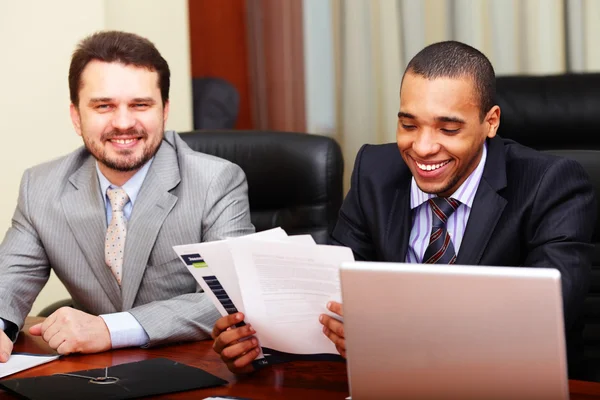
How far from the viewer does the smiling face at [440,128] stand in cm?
188

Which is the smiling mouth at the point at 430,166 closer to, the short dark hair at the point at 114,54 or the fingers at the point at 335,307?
the fingers at the point at 335,307

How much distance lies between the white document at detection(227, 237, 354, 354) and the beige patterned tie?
0.70 metres

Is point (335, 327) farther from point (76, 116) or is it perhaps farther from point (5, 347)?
point (76, 116)

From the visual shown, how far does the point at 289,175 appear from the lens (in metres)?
2.56

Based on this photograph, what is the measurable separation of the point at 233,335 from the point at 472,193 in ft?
2.18

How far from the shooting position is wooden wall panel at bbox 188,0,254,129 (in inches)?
162

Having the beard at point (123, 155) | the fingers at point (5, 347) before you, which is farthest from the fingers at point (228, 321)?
the beard at point (123, 155)

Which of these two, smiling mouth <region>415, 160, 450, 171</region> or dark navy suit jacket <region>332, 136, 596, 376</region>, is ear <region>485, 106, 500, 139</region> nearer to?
dark navy suit jacket <region>332, 136, 596, 376</region>

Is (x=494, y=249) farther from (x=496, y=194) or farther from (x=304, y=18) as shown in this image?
(x=304, y=18)

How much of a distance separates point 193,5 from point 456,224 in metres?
2.47

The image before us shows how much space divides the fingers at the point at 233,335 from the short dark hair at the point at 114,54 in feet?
3.03

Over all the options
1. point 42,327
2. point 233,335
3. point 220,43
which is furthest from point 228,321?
point 220,43

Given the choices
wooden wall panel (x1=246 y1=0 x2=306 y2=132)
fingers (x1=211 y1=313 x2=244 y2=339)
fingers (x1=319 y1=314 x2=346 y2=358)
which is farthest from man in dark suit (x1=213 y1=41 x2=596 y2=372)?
wooden wall panel (x1=246 y1=0 x2=306 y2=132)

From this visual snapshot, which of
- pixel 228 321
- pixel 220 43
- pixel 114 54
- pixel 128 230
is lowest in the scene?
pixel 228 321
